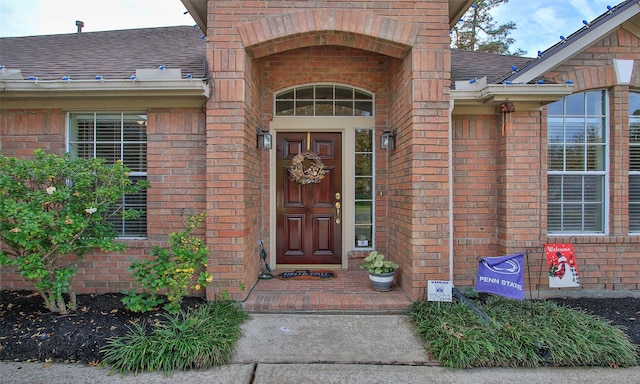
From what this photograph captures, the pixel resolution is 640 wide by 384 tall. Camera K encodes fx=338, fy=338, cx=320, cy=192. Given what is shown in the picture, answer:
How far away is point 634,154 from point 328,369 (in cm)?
493

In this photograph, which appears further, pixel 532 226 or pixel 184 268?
pixel 532 226

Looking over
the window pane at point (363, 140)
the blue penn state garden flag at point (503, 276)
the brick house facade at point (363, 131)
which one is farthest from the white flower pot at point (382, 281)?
the window pane at point (363, 140)

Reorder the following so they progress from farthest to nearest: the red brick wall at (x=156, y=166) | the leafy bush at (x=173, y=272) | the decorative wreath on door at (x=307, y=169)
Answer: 1. the decorative wreath on door at (x=307, y=169)
2. the red brick wall at (x=156, y=166)
3. the leafy bush at (x=173, y=272)

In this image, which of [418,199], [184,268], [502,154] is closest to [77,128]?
[184,268]

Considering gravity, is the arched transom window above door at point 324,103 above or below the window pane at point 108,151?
above

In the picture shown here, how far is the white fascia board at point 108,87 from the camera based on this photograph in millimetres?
3816

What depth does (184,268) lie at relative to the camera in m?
3.49

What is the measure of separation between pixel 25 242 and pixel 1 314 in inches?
40.7

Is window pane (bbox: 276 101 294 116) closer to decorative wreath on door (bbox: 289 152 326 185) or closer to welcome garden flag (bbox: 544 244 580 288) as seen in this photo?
decorative wreath on door (bbox: 289 152 326 185)

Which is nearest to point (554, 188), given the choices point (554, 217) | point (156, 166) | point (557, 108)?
point (554, 217)

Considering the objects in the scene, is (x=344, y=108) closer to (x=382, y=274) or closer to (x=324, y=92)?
(x=324, y=92)

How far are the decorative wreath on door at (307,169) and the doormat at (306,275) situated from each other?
1354 millimetres

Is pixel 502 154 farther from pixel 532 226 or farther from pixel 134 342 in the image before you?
pixel 134 342

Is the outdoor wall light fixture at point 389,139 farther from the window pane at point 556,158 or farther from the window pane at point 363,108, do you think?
the window pane at point 556,158
